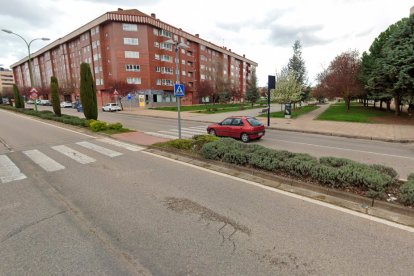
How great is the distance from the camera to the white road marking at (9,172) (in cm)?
609

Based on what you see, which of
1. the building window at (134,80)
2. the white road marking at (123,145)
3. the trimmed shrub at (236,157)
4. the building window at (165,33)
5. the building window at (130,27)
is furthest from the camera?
the building window at (165,33)

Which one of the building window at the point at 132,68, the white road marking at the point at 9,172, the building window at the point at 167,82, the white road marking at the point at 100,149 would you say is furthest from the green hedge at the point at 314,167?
the building window at the point at 167,82

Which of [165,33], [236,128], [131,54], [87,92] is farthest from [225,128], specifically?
[165,33]

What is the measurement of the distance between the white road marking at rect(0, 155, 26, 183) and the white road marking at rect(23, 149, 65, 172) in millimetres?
597

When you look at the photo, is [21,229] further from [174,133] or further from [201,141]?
[174,133]

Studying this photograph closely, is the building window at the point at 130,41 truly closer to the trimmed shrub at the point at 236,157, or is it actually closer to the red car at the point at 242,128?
the red car at the point at 242,128

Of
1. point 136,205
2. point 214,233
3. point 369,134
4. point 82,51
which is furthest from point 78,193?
point 82,51

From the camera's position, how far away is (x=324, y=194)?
15.5 feet

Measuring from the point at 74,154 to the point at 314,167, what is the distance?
8.19 metres

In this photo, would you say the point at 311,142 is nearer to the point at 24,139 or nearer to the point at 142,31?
the point at 24,139

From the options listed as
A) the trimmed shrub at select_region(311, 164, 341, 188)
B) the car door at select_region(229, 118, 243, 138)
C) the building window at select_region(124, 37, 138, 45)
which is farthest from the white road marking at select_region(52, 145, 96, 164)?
the building window at select_region(124, 37, 138, 45)

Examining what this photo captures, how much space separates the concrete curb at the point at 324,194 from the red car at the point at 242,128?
5.02 meters

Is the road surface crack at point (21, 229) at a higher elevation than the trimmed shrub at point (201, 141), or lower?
lower

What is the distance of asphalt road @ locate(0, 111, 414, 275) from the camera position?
2818mm
